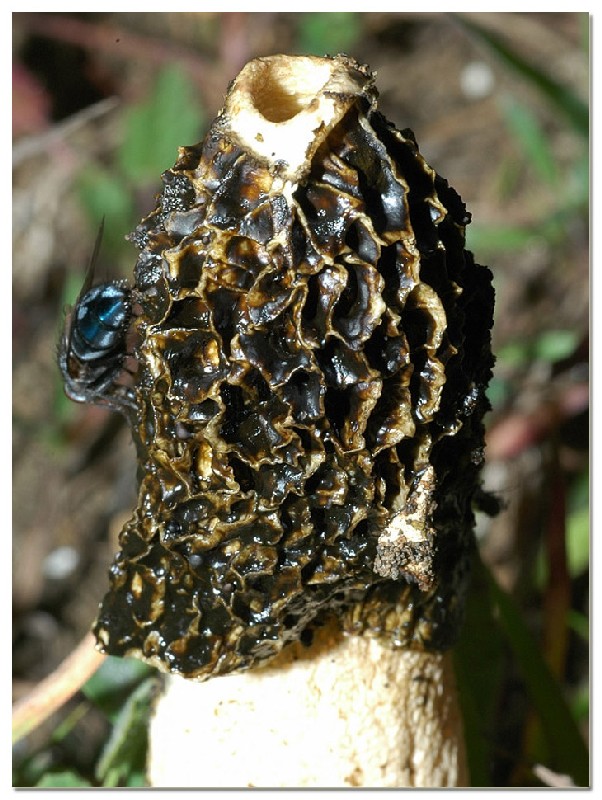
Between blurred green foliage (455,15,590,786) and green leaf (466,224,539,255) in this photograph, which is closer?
blurred green foliage (455,15,590,786)

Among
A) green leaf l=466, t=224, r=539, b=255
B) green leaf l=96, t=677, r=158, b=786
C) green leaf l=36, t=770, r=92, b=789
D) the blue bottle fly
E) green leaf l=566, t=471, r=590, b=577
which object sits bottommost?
green leaf l=36, t=770, r=92, b=789

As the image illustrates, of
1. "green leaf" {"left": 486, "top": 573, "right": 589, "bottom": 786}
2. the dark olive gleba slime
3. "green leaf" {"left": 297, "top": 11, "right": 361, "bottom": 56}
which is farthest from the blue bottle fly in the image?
"green leaf" {"left": 297, "top": 11, "right": 361, "bottom": 56}

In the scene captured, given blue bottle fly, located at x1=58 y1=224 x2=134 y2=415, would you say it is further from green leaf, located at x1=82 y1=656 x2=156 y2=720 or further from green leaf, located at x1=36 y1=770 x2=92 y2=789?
green leaf, located at x1=36 y1=770 x2=92 y2=789

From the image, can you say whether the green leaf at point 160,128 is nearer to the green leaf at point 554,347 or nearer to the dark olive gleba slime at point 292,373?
the green leaf at point 554,347

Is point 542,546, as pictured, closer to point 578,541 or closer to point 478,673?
point 578,541
